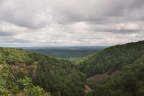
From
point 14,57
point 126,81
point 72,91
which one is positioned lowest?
point 72,91

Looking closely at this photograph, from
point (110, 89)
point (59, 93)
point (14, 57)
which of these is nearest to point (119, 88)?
point (110, 89)

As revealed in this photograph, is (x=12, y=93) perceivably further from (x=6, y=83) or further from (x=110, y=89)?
(x=110, y=89)

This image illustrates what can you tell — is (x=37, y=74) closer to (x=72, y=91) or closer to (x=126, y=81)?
(x=72, y=91)

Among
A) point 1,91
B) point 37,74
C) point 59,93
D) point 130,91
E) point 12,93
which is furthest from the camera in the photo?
point 37,74

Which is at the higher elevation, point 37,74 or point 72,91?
point 37,74

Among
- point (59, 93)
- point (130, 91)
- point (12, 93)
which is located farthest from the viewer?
point (59, 93)

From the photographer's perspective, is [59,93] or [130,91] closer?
[130,91]

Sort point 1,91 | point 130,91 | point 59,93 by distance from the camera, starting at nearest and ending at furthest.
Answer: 1. point 1,91
2. point 130,91
3. point 59,93

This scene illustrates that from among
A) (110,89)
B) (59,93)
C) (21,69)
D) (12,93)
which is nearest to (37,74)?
(21,69)

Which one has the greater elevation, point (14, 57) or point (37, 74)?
point (14, 57)
